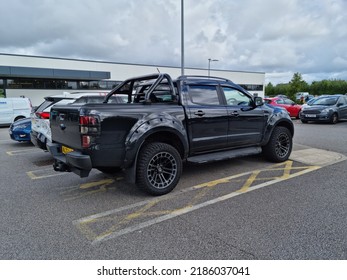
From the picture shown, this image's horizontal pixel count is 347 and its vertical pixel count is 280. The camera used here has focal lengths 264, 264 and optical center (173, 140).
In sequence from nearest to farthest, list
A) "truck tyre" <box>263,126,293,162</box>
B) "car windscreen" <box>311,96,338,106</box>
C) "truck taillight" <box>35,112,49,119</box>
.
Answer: "truck tyre" <box>263,126,293,162</box>
"truck taillight" <box>35,112,49,119</box>
"car windscreen" <box>311,96,338,106</box>

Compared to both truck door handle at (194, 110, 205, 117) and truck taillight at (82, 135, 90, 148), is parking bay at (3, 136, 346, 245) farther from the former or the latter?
truck door handle at (194, 110, 205, 117)

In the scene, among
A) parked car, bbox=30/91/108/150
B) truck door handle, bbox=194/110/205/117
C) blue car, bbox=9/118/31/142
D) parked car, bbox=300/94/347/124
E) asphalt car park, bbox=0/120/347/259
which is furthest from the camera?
parked car, bbox=300/94/347/124

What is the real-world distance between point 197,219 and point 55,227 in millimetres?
1749

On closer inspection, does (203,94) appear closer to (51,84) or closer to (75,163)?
(75,163)

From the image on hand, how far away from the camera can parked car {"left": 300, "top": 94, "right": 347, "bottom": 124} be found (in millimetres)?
13995

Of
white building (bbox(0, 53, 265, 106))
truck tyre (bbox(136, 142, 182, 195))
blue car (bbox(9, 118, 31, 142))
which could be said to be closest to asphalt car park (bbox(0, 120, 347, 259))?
truck tyre (bbox(136, 142, 182, 195))

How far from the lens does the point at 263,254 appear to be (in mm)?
2607

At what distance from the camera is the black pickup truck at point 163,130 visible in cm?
365

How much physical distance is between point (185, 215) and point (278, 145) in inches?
138

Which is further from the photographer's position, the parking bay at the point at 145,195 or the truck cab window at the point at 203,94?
the truck cab window at the point at 203,94

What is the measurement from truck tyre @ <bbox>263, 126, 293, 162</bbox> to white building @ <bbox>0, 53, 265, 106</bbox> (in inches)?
904

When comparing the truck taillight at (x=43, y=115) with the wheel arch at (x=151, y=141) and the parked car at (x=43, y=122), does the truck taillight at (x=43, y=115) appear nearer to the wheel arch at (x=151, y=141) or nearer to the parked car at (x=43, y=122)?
the parked car at (x=43, y=122)

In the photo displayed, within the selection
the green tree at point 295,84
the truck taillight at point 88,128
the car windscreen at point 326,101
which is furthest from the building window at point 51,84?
the green tree at point 295,84

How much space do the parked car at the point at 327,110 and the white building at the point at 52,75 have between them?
1592cm
